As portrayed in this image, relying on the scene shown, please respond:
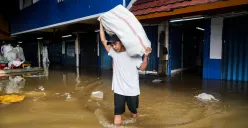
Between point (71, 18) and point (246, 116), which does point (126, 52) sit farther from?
point (71, 18)

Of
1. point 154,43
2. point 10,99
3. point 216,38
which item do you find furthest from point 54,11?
point 216,38

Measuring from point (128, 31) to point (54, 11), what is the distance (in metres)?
10.6

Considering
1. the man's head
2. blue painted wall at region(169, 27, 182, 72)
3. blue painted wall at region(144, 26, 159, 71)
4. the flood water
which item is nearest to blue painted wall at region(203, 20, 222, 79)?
blue painted wall at region(169, 27, 182, 72)

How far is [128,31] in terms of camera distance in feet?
10.6

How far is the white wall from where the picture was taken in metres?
8.91

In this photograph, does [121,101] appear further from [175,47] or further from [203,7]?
[175,47]

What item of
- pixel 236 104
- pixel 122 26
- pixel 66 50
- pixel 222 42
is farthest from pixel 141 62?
pixel 66 50

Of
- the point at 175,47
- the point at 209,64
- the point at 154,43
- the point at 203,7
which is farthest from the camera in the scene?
the point at 175,47

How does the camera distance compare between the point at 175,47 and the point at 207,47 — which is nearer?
the point at 207,47

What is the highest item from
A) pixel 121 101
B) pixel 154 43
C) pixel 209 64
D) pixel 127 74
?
pixel 154 43

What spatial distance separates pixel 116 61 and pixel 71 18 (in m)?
8.19

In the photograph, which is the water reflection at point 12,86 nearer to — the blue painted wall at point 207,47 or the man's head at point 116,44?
the man's head at point 116,44

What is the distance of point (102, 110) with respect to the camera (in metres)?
4.78

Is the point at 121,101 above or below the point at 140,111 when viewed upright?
above
